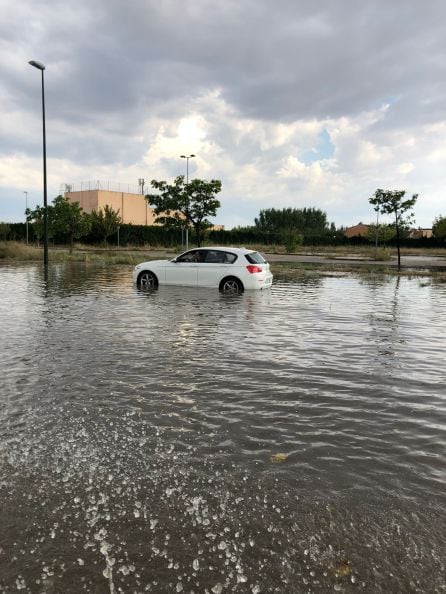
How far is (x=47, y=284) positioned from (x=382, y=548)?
16.8 meters

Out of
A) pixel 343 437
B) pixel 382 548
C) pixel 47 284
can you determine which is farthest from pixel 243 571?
pixel 47 284

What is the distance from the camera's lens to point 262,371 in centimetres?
646

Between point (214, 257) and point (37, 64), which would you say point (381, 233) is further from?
point (214, 257)

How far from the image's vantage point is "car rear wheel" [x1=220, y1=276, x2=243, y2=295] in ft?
51.3

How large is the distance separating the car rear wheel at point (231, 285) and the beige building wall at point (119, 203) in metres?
71.1

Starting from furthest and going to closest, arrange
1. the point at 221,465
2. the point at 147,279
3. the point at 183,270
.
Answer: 1. the point at 147,279
2. the point at 183,270
3. the point at 221,465

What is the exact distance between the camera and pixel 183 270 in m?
16.4

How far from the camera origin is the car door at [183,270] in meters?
16.3

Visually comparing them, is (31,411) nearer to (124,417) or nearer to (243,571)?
(124,417)

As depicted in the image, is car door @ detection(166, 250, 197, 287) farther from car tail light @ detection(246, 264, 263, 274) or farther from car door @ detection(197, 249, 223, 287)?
car tail light @ detection(246, 264, 263, 274)

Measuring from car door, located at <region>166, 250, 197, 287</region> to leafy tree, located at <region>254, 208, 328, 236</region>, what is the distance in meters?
114

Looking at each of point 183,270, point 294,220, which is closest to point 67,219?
point 183,270

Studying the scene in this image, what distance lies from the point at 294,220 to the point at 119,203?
186 feet

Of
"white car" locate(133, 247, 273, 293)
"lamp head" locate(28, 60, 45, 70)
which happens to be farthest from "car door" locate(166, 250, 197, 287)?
"lamp head" locate(28, 60, 45, 70)
